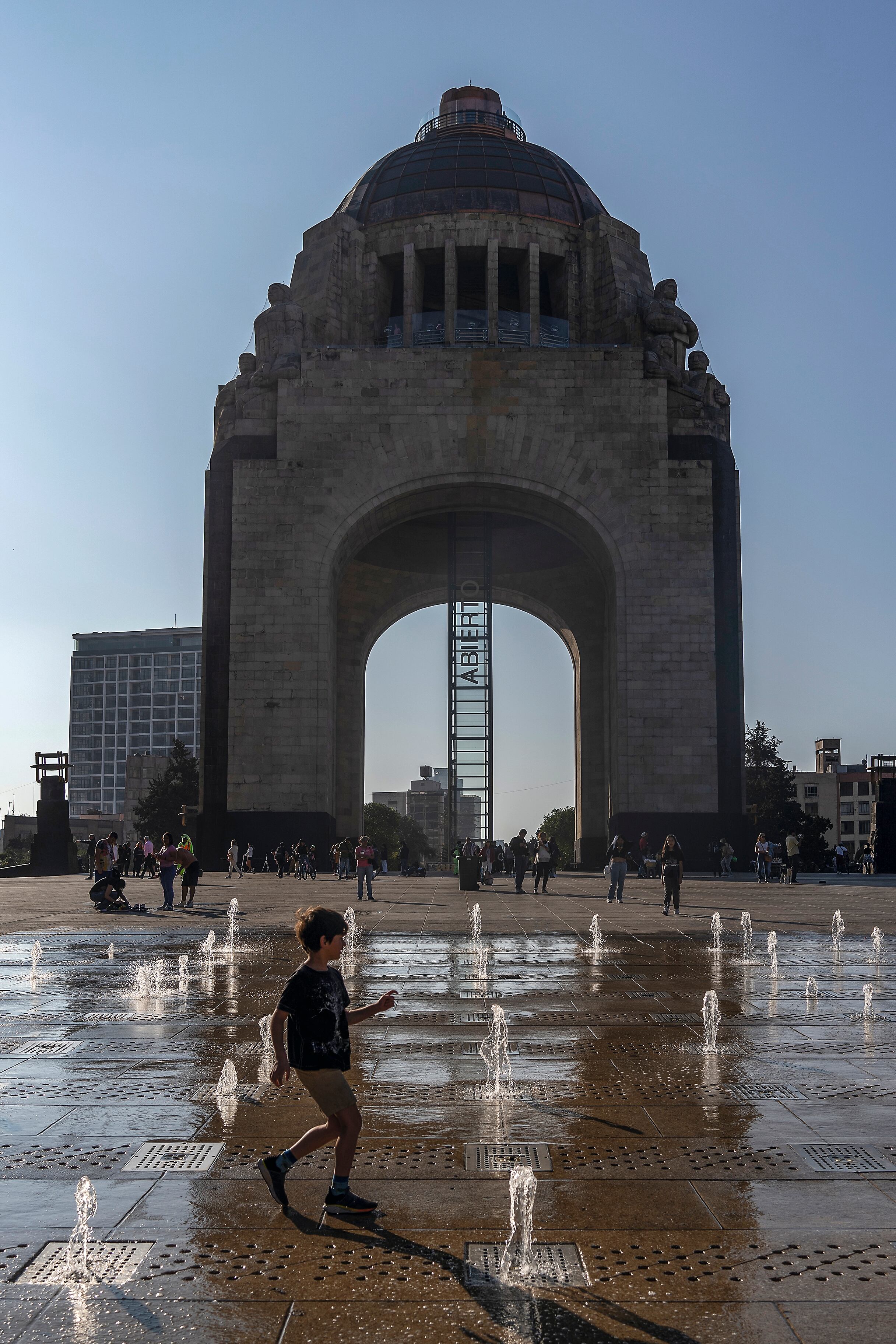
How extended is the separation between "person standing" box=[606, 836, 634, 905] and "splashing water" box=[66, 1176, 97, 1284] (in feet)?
66.0

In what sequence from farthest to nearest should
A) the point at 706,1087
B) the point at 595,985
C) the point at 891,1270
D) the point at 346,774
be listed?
the point at 346,774
the point at 595,985
the point at 706,1087
the point at 891,1270

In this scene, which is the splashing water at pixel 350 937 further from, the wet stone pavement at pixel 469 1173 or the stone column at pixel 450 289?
the stone column at pixel 450 289

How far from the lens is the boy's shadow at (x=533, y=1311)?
4.02 meters

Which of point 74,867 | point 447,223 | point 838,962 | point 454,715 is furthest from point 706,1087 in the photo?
point 74,867

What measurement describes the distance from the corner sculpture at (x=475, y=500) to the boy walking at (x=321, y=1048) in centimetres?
3513

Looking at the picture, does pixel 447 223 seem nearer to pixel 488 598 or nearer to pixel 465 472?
pixel 465 472

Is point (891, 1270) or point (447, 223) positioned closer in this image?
point (891, 1270)

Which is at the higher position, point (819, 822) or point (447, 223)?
point (447, 223)

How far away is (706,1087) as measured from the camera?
7652mm

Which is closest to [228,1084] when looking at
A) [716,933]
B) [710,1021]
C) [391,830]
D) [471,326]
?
[710,1021]

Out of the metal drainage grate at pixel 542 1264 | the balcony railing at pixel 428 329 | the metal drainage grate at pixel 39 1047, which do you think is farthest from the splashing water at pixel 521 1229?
the balcony railing at pixel 428 329

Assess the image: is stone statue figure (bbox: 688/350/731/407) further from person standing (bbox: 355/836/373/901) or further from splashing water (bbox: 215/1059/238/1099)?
splashing water (bbox: 215/1059/238/1099)

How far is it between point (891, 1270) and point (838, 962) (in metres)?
10.4

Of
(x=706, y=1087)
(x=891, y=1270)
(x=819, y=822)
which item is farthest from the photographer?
(x=819, y=822)
